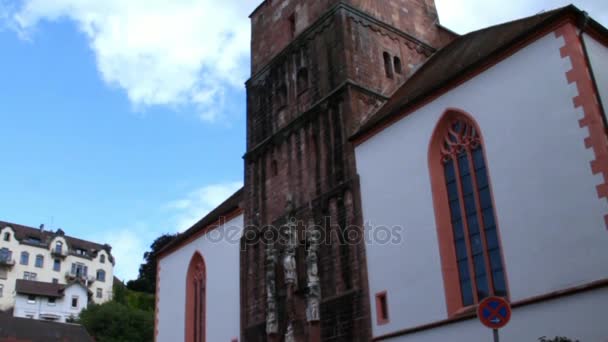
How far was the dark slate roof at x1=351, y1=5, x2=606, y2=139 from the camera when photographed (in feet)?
48.9

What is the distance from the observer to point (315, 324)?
18469mm

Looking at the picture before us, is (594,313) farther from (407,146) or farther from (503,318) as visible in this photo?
(407,146)

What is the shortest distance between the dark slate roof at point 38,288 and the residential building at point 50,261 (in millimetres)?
955

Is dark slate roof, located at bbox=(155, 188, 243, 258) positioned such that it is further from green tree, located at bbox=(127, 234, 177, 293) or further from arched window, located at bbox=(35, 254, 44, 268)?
arched window, located at bbox=(35, 254, 44, 268)

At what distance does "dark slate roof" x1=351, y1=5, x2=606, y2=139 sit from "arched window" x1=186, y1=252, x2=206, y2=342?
386 inches

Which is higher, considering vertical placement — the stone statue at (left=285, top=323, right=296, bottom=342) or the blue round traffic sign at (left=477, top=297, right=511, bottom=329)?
the stone statue at (left=285, top=323, right=296, bottom=342)

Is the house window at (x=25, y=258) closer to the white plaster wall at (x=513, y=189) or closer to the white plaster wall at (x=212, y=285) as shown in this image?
the white plaster wall at (x=212, y=285)

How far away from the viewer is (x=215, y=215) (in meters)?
25.8

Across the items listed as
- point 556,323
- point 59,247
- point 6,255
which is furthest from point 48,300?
point 556,323

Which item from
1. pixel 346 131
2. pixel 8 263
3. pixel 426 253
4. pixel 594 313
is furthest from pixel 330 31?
pixel 8 263

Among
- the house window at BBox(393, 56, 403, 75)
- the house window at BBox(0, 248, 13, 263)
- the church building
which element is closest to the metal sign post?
the church building

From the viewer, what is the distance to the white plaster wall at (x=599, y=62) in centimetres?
1413

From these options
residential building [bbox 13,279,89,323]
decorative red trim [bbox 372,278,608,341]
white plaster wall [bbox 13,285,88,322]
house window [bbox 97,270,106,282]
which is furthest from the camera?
house window [bbox 97,270,106,282]

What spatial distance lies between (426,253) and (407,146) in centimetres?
313
